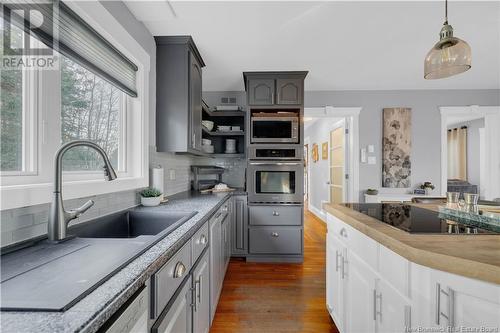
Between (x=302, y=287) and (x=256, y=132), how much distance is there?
6.18 feet

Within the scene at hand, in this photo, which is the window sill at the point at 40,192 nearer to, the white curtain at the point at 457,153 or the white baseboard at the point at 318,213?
the white baseboard at the point at 318,213

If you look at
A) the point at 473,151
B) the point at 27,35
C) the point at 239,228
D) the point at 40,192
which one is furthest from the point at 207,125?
the point at 473,151

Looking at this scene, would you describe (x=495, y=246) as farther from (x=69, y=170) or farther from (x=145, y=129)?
(x=145, y=129)

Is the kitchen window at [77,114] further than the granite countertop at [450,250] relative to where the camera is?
Yes

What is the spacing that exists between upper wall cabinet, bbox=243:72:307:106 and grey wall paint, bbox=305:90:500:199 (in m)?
1.30

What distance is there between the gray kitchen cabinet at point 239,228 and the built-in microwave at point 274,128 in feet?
2.83

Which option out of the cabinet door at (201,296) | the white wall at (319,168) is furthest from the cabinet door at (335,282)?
the white wall at (319,168)

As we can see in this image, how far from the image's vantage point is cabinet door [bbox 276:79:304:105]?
3088mm

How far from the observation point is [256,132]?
3.13 m

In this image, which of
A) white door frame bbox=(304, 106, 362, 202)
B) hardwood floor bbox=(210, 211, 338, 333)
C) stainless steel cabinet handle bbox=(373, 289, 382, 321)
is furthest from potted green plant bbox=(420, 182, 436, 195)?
stainless steel cabinet handle bbox=(373, 289, 382, 321)

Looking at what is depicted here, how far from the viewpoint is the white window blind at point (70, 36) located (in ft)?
3.16

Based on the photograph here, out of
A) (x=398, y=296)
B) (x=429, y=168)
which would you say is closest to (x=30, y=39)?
(x=398, y=296)

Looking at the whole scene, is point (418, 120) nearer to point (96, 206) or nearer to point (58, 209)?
point (96, 206)

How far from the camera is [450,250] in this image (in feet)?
2.69
